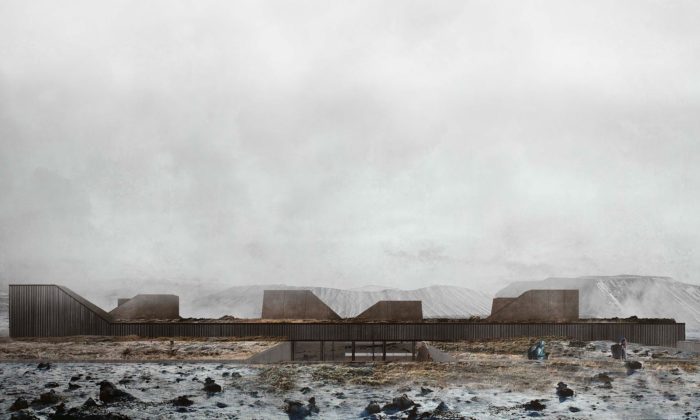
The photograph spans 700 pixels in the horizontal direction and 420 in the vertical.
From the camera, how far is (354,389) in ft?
50.5

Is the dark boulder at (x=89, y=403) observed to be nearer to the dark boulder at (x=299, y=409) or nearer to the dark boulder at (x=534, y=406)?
the dark boulder at (x=299, y=409)

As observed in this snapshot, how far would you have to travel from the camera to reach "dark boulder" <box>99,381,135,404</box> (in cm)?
1428

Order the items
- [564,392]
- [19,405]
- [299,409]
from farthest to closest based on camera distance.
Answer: [564,392], [19,405], [299,409]

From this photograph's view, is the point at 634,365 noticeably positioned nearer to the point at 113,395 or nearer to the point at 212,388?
the point at 212,388

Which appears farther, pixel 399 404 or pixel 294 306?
pixel 294 306

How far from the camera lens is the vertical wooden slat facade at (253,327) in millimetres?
30750

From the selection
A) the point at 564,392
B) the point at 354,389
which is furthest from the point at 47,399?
the point at 564,392

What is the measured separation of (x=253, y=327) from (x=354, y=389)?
1610cm

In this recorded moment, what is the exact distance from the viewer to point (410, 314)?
34.1 metres

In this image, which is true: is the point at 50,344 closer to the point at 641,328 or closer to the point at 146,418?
the point at 146,418

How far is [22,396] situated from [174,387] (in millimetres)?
3118

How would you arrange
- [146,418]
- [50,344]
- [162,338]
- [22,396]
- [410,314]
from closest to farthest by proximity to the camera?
[146,418], [22,396], [50,344], [162,338], [410,314]

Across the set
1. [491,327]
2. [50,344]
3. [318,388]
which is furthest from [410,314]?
[318,388]

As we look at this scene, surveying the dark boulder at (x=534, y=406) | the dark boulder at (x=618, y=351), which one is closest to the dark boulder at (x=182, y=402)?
the dark boulder at (x=534, y=406)
